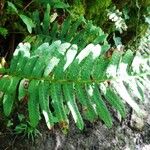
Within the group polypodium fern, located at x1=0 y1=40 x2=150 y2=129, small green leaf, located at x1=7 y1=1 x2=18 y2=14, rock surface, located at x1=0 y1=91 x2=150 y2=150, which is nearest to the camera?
polypodium fern, located at x1=0 y1=40 x2=150 y2=129

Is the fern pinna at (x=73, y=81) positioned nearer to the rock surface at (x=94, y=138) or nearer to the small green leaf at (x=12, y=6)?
the small green leaf at (x=12, y=6)

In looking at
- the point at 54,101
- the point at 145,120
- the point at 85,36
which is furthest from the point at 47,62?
the point at 145,120

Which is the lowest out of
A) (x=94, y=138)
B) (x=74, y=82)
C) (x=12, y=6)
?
(x=94, y=138)

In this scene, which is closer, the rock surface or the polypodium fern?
the polypodium fern

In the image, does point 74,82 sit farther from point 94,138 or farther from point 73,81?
point 94,138

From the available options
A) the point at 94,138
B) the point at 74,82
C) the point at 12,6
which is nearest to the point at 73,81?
the point at 74,82

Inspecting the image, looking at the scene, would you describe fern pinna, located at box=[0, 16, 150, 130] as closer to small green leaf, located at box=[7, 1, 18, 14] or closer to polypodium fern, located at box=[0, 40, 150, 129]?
polypodium fern, located at box=[0, 40, 150, 129]

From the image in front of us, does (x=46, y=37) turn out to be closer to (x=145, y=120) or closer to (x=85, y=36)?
(x=85, y=36)

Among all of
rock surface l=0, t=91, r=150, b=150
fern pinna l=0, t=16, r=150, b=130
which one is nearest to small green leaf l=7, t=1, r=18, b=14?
fern pinna l=0, t=16, r=150, b=130

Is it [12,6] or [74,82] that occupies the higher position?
[12,6]
